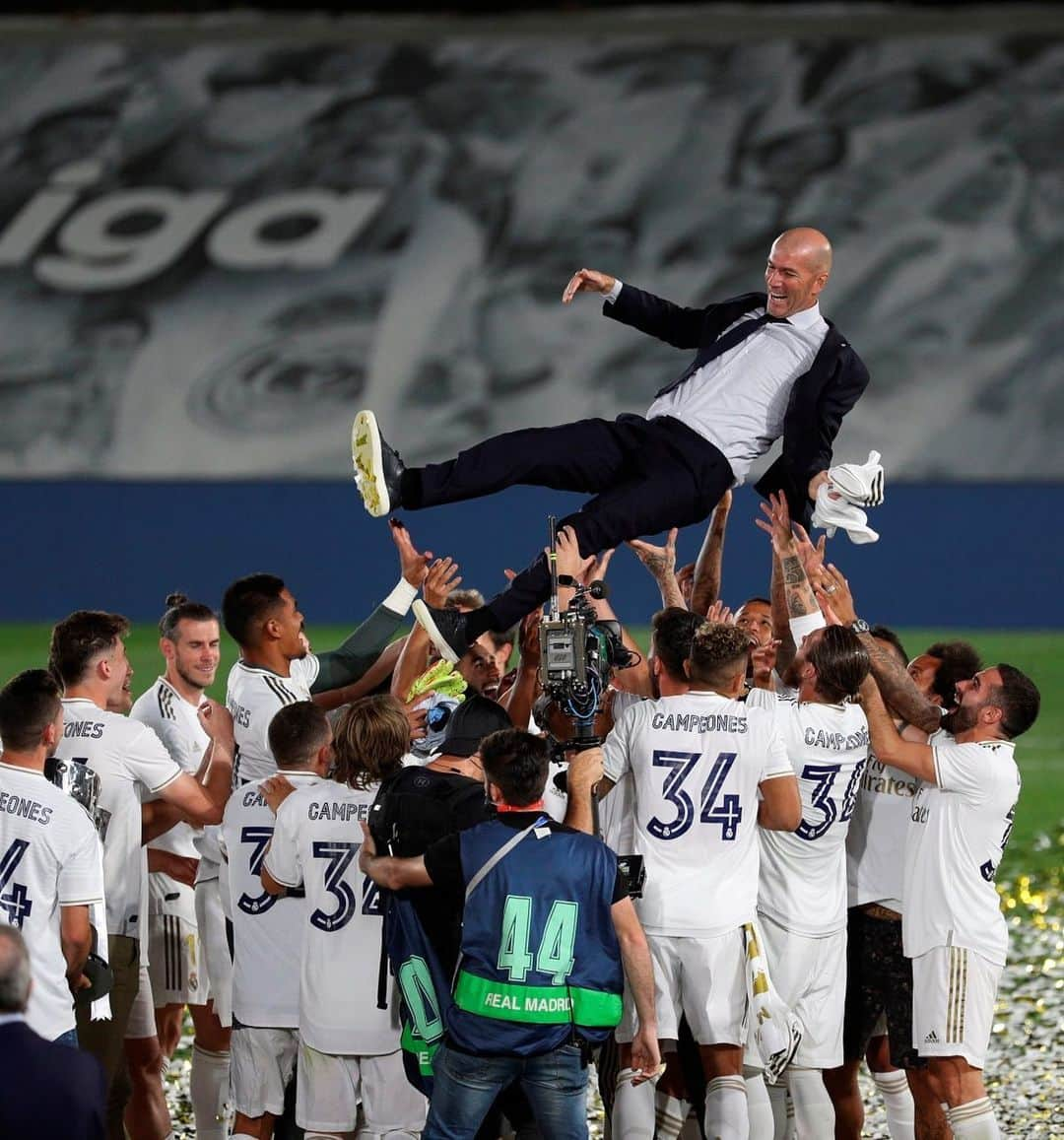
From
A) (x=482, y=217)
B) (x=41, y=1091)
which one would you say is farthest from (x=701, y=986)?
(x=482, y=217)

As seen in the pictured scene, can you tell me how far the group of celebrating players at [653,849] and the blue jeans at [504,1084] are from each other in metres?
0.30

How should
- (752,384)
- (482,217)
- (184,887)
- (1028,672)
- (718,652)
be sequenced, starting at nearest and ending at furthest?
(718,652), (752,384), (184,887), (1028,672), (482,217)

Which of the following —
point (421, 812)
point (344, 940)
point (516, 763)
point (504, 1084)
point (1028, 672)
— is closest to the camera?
point (516, 763)

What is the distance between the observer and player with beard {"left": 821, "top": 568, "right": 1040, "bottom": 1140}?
623 cm

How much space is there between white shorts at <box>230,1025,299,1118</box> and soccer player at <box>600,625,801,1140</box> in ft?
3.72

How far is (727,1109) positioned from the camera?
592cm

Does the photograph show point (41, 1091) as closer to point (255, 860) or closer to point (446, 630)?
point (255, 860)

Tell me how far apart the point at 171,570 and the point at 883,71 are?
12.4m

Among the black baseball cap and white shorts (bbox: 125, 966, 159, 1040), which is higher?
the black baseball cap

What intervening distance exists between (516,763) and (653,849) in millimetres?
1203

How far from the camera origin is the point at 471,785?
5.39 meters

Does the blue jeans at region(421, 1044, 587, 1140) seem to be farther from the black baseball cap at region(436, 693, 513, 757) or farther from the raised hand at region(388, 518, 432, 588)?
the raised hand at region(388, 518, 432, 588)

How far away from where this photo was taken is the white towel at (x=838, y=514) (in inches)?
243

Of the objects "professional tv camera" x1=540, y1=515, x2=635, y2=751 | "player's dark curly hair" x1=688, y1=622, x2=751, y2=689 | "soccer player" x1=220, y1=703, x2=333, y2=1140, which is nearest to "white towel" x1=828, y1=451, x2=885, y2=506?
"player's dark curly hair" x1=688, y1=622, x2=751, y2=689
